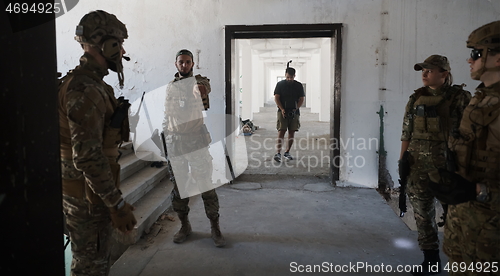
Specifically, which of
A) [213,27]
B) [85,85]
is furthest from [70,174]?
[213,27]

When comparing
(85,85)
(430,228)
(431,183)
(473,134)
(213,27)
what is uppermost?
(213,27)

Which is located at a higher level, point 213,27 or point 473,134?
point 213,27

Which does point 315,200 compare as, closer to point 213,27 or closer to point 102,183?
point 213,27

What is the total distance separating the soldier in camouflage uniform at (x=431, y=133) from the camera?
8.18 feet

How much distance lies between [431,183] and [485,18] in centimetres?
391

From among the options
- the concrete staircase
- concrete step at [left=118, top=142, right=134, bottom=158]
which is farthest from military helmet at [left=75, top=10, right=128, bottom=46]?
A: concrete step at [left=118, top=142, right=134, bottom=158]

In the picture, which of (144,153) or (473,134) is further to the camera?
(144,153)

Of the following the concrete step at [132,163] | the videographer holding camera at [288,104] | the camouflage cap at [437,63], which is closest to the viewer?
the camouflage cap at [437,63]

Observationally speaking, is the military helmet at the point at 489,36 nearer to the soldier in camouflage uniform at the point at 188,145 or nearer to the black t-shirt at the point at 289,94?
the soldier in camouflage uniform at the point at 188,145

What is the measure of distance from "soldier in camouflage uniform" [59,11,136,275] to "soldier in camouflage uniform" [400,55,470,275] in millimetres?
2065

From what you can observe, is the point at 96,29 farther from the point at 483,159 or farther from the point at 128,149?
the point at 128,149

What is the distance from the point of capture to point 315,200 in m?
4.34

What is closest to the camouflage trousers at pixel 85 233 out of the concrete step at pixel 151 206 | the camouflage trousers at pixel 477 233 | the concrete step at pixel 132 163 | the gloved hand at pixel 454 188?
the concrete step at pixel 151 206

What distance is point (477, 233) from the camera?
160 cm
